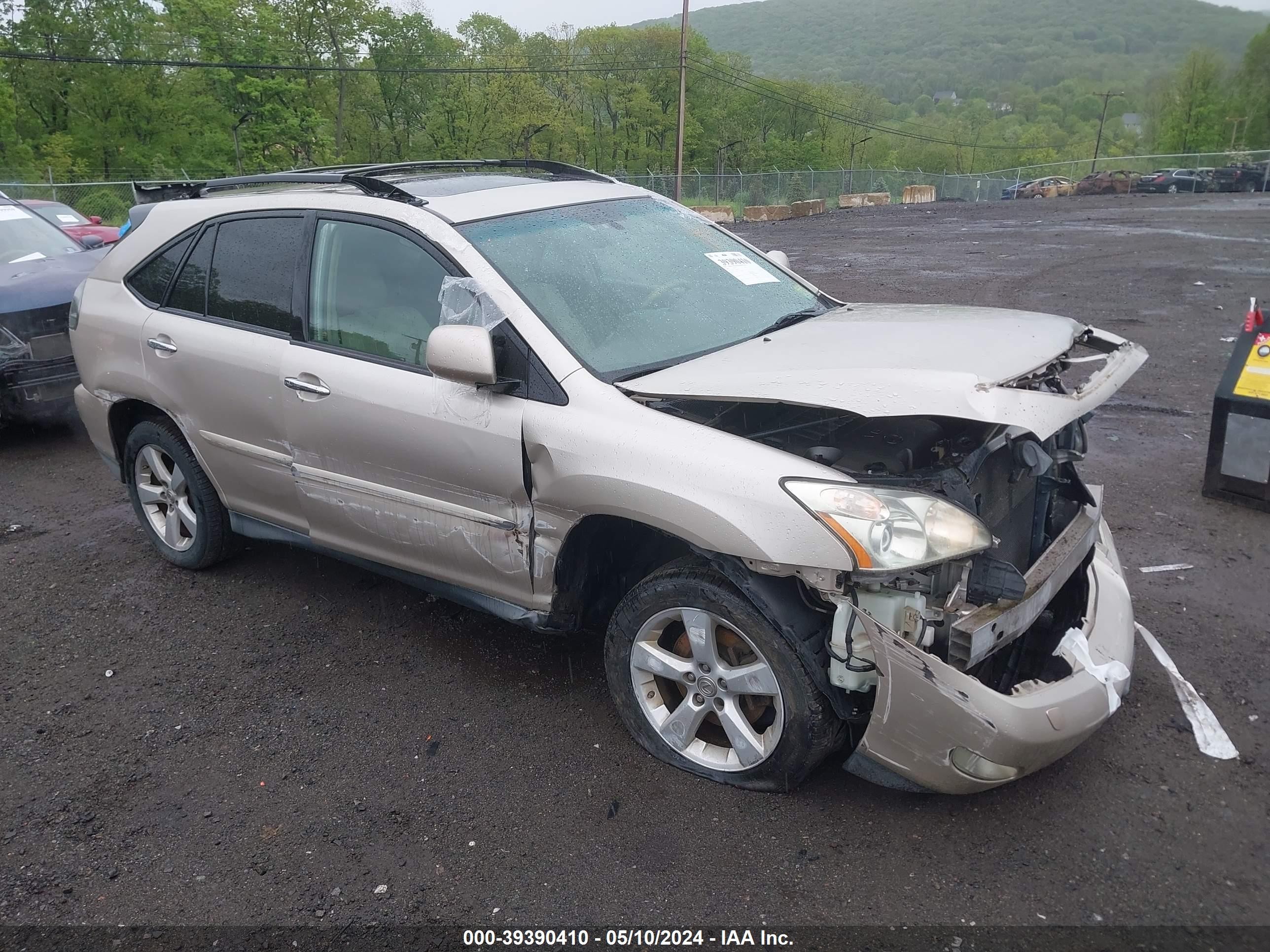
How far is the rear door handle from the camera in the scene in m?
3.65

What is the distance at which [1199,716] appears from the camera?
329cm

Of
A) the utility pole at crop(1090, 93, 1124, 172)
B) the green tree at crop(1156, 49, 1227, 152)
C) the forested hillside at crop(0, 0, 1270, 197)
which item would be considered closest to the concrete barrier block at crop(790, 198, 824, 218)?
the forested hillside at crop(0, 0, 1270, 197)

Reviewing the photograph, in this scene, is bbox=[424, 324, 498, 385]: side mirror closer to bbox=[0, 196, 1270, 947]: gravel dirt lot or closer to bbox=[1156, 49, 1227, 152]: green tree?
bbox=[0, 196, 1270, 947]: gravel dirt lot

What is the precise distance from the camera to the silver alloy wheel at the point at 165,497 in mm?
4641

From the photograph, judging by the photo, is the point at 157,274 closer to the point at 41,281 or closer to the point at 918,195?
the point at 41,281

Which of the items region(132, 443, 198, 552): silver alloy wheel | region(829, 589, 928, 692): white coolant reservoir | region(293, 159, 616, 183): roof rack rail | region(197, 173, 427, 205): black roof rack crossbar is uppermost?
region(293, 159, 616, 183): roof rack rail

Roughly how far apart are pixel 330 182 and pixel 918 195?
49403 millimetres

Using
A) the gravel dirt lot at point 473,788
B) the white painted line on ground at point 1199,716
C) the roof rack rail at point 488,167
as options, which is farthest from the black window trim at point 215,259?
the white painted line on ground at point 1199,716

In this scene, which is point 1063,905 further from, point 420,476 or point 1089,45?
point 1089,45

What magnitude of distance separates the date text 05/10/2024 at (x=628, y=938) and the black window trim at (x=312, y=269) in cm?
188

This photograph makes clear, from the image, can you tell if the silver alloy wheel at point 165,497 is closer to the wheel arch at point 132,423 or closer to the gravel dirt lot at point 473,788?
the wheel arch at point 132,423

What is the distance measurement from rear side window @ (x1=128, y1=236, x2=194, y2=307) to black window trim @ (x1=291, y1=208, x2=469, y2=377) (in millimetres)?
937

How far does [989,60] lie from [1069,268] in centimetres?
17872

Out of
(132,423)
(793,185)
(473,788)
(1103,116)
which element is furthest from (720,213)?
(1103,116)
